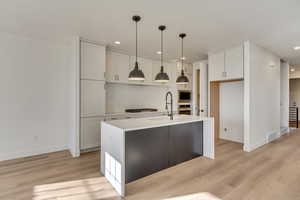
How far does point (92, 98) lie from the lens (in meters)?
3.97

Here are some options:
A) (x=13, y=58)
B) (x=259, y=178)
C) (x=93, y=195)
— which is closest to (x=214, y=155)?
(x=259, y=178)

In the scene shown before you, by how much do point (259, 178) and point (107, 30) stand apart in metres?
3.89

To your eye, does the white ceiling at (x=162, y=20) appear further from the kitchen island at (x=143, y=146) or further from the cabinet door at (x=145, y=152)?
the cabinet door at (x=145, y=152)

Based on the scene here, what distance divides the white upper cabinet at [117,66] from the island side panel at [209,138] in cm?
281

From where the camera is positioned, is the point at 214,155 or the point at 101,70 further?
the point at 101,70

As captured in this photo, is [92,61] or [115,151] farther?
[92,61]

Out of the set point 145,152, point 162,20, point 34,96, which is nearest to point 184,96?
point 162,20

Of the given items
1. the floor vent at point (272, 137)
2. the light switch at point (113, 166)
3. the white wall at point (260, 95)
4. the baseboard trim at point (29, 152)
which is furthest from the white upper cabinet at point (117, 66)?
the floor vent at point (272, 137)

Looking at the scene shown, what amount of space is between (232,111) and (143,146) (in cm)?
352

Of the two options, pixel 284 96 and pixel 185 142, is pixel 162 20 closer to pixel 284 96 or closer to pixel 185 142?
pixel 185 142

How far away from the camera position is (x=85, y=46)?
12.6 ft

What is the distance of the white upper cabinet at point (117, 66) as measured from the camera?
4727 mm

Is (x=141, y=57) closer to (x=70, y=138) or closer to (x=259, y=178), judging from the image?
(x=70, y=138)

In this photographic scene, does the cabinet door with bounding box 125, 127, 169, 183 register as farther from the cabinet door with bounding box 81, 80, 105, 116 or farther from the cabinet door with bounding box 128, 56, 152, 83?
the cabinet door with bounding box 128, 56, 152, 83
